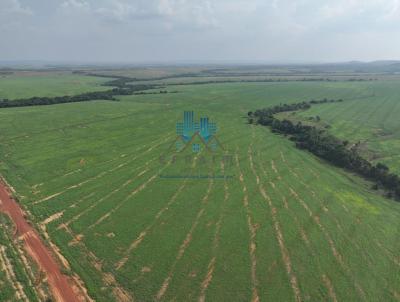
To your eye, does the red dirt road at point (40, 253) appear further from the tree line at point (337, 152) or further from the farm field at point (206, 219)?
the tree line at point (337, 152)

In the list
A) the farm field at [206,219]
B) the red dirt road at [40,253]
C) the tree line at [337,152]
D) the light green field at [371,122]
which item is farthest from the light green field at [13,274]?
the light green field at [371,122]

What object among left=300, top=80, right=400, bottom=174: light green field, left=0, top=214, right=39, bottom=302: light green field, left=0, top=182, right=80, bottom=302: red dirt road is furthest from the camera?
left=300, top=80, right=400, bottom=174: light green field

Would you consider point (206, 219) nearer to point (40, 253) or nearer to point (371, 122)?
point (40, 253)

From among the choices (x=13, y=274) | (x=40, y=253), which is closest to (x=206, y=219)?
(x=40, y=253)

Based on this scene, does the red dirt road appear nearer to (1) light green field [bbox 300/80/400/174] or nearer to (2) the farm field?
(2) the farm field

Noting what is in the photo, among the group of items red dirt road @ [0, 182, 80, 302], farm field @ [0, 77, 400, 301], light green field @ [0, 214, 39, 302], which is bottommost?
farm field @ [0, 77, 400, 301]

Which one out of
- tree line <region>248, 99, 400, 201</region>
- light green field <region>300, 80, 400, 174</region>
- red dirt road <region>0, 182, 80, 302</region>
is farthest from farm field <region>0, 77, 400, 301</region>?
tree line <region>248, 99, 400, 201</region>
